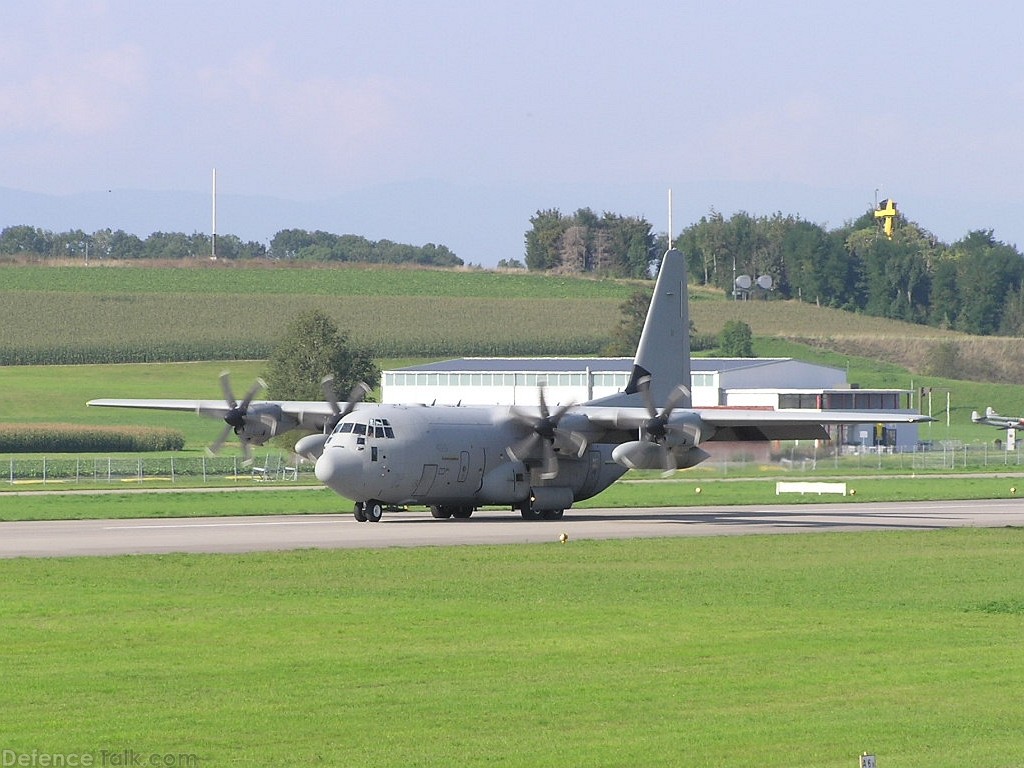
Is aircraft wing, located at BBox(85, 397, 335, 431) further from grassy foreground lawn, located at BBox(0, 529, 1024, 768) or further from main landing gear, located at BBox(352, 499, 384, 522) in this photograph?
grassy foreground lawn, located at BBox(0, 529, 1024, 768)

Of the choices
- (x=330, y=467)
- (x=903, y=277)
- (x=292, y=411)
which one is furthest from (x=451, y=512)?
(x=903, y=277)

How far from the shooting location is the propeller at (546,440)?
42969mm

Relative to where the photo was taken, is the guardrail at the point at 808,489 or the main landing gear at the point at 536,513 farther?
the guardrail at the point at 808,489

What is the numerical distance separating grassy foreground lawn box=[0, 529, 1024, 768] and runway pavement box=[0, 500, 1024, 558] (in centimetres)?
406

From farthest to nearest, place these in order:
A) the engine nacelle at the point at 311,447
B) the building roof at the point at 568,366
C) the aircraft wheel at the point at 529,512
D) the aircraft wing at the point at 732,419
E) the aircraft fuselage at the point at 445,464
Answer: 1. the building roof at the point at 568,366
2. the aircraft wheel at the point at 529,512
3. the engine nacelle at the point at 311,447
4. the aircraft wing at the point at 732,419
5. the aircraft fuselage at the point at 445,464

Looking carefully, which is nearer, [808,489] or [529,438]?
[529,438]

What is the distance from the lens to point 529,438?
4319 centimetres

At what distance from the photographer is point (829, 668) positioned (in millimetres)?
16828

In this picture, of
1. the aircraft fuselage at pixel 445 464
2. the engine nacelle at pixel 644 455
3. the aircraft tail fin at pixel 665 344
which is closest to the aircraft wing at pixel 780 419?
the engine nacelle at pixel 644 455

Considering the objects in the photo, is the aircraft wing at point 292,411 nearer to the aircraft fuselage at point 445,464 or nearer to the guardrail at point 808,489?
the aircraft fuselage at point 445,464

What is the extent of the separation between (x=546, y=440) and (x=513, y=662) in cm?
2601

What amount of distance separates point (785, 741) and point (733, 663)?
4192mm

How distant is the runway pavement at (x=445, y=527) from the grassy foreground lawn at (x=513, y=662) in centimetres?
406

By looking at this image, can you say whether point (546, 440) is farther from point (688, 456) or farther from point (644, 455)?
point (688, 456)
